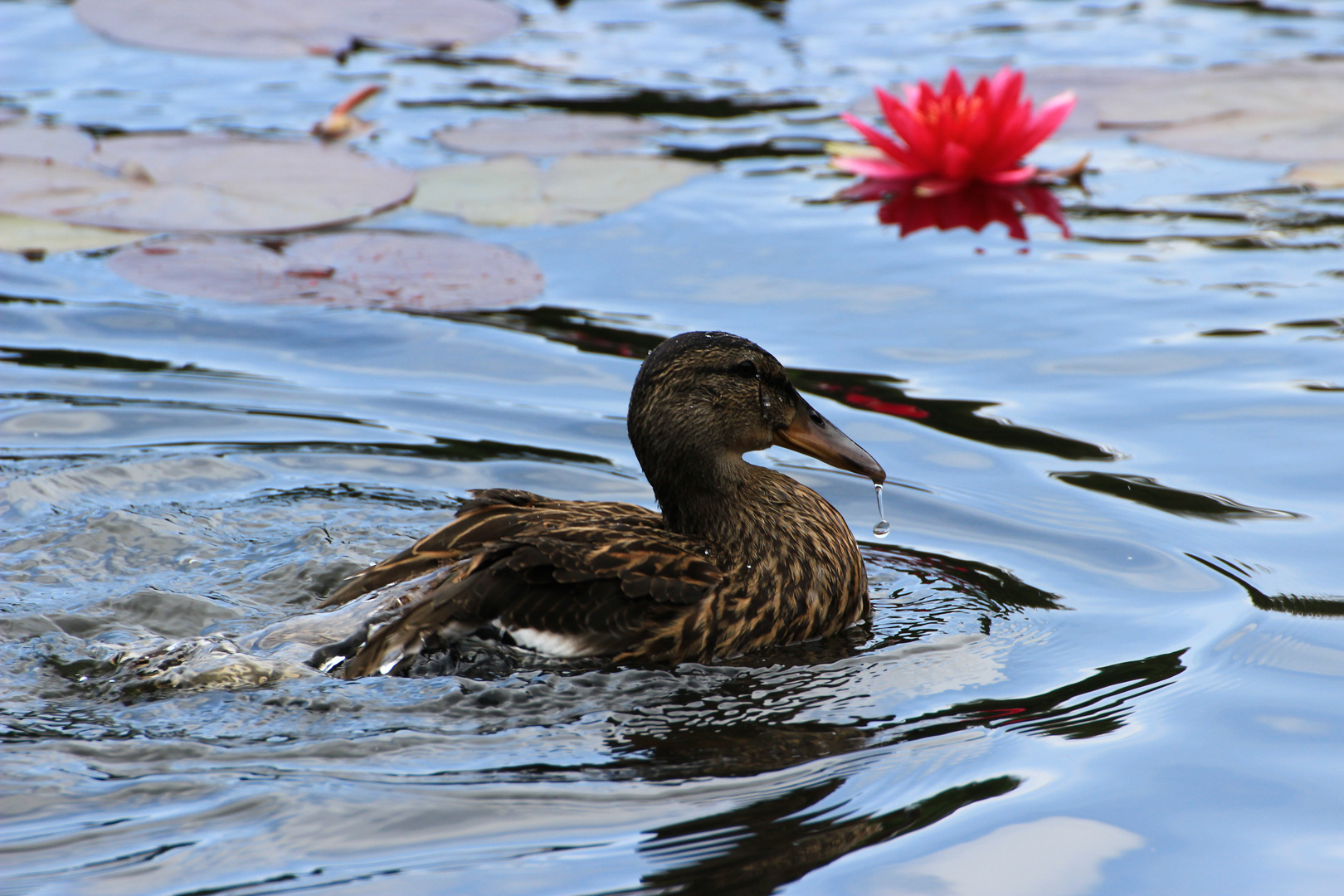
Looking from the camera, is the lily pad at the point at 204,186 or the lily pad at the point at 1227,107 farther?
the lily pad at the point at 1227,107

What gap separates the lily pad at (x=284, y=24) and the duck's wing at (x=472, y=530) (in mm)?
6160

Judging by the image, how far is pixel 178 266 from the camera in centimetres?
671

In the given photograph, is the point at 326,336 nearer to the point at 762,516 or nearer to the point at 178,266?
the point at 178,266

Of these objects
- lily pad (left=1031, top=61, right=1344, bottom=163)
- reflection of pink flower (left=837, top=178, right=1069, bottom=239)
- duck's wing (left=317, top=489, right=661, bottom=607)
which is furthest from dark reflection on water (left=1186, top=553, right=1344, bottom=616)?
lily pad (left=1031, top=61, right=1344, bottom=163)

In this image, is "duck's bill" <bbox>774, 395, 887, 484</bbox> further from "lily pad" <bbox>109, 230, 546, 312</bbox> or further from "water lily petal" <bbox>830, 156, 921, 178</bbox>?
"water lily petal" <bbox>830, 156, 921, 178</bbox>

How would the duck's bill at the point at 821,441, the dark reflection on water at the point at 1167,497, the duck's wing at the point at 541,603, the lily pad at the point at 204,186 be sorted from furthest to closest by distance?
the lily pad at the point at 204,186 → the dark reflection on water at the point at 1167,497 → the duck's bill at the point at 821,441 → the duck's wing at the point at 541,603

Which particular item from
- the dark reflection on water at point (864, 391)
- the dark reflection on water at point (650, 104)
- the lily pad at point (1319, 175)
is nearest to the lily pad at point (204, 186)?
the dark reflection on water at point (864, 391)

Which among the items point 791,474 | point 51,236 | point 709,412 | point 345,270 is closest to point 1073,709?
point 709,412

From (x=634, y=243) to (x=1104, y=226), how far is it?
236 cm

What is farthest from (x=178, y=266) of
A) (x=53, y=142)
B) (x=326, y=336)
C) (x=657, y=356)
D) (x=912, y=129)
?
(x=912, y=129)

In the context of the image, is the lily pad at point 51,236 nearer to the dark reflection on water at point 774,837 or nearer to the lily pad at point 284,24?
the lily pad at point 284,24

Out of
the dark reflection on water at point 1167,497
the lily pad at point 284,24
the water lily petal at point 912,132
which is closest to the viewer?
the dark reflection on water at point 1167,497

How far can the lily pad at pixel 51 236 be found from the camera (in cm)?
689

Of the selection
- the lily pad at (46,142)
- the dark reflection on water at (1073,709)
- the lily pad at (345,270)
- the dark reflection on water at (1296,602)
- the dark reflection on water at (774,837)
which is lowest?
the dark reflection on water at (774,837)
